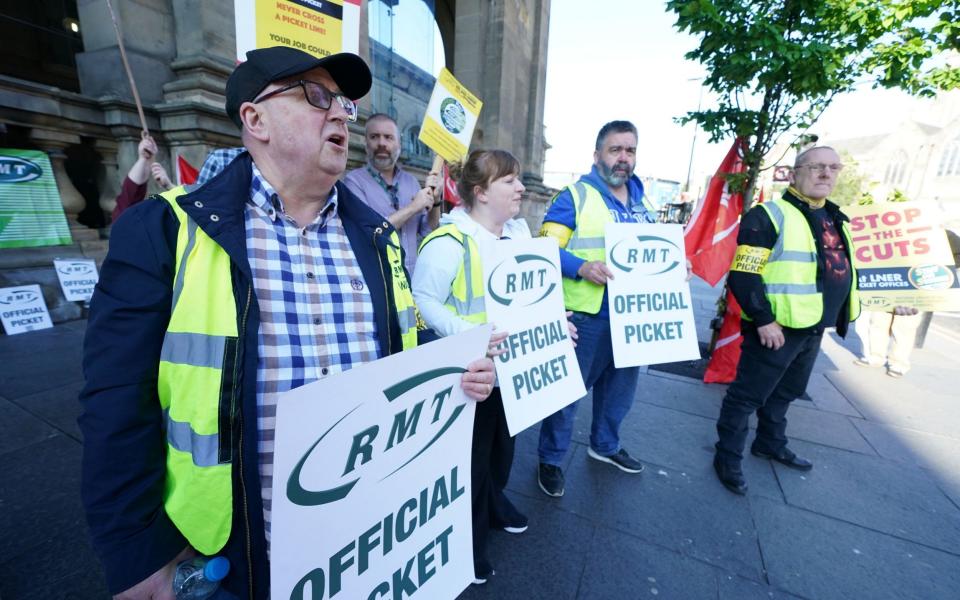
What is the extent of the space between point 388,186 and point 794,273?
8.91ft

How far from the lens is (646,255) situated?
8.63 ft

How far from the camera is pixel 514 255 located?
6.67 ft

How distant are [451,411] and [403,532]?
0.36 m

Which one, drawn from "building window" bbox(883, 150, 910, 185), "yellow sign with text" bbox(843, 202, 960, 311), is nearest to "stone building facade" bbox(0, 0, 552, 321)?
"yellow sign with text" bbox(843, 202, 960, 311)

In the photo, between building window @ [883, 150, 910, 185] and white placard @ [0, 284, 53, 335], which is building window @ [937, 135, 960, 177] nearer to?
building window @ [883, 150, 910, 185]

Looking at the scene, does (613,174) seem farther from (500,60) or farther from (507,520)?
(500,60)

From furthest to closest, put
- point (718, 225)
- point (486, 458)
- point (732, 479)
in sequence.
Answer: point (718, 225) < point (732, 479) < point (486, 458)

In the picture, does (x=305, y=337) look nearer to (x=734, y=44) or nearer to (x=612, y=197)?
(x=612, y=197)

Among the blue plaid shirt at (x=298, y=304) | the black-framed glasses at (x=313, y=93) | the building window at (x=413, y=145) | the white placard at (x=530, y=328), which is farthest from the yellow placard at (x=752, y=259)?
the building window at (x=413, y=145)

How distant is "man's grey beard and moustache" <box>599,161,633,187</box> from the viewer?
101 inches

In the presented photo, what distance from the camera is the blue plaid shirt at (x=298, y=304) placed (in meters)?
1.12

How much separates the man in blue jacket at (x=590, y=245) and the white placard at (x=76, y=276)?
15.9ft

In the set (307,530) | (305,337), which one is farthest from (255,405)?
(307,530)

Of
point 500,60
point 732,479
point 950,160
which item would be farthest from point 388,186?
point 950,160
